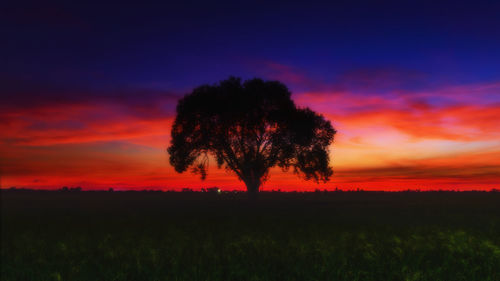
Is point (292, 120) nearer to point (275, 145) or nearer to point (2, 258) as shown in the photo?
point (275, 145)

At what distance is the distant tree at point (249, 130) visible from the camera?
4678 centimetres

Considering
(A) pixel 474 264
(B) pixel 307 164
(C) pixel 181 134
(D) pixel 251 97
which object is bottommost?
(A) pixel 474 264

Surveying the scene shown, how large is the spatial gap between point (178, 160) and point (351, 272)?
131 feet

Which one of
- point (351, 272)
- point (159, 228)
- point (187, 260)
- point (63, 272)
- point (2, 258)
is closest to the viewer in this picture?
point (351, 272)

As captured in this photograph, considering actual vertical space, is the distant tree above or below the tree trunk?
above

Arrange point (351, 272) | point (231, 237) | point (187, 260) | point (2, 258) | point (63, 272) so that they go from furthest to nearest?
point (231, 237) < point (2, 258) < point (187, 260) < point (63, 272) < point (351, 272)

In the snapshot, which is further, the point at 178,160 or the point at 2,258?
the point at 178,160

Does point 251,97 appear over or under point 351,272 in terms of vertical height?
over

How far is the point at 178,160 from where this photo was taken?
48781 millimetres

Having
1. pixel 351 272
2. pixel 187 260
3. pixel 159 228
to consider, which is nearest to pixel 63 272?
pixel 187 260

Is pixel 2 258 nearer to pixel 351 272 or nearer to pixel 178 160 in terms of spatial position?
pixel 351 272

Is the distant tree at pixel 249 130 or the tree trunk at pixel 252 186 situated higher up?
the distant tree at pixel 249 130

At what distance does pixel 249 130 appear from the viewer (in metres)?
47.2

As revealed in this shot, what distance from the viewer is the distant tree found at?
4678 centimetres
